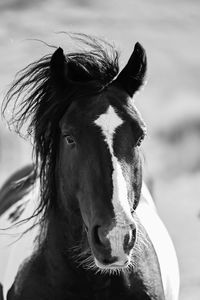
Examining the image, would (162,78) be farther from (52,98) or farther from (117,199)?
(117,199)

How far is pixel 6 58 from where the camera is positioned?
25.4ft

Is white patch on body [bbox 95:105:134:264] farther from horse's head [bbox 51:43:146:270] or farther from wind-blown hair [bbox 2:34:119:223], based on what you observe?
wind-blown hair [bbox 2:34:119:223]

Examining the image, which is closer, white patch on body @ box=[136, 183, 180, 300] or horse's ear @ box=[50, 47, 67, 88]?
horse's ear @ box=[50, 47, 67, 88]

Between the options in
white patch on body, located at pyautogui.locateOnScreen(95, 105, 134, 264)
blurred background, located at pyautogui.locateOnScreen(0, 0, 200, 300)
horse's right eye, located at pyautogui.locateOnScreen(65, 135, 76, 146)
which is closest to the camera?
white patch on body, located at pyautogui.locateOnScreen(95, 105, 134, 264)

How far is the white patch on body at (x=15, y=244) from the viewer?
2.96m

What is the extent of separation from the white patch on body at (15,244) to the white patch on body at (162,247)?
58cm

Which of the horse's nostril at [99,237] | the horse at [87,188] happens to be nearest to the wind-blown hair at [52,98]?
the horse at [87,188]

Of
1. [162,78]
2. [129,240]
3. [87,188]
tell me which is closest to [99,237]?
[129,240]

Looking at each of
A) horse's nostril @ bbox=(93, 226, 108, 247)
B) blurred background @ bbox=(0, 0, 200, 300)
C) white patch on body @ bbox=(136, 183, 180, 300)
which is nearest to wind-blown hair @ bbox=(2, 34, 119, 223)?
horse's nostril @ bbox=(93, 226, 108, 247)

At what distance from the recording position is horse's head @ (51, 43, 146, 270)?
7.60ft

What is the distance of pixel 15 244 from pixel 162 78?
8681mm

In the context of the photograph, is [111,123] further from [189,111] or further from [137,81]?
[189,111]

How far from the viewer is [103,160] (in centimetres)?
241

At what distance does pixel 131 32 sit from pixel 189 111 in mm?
2186
